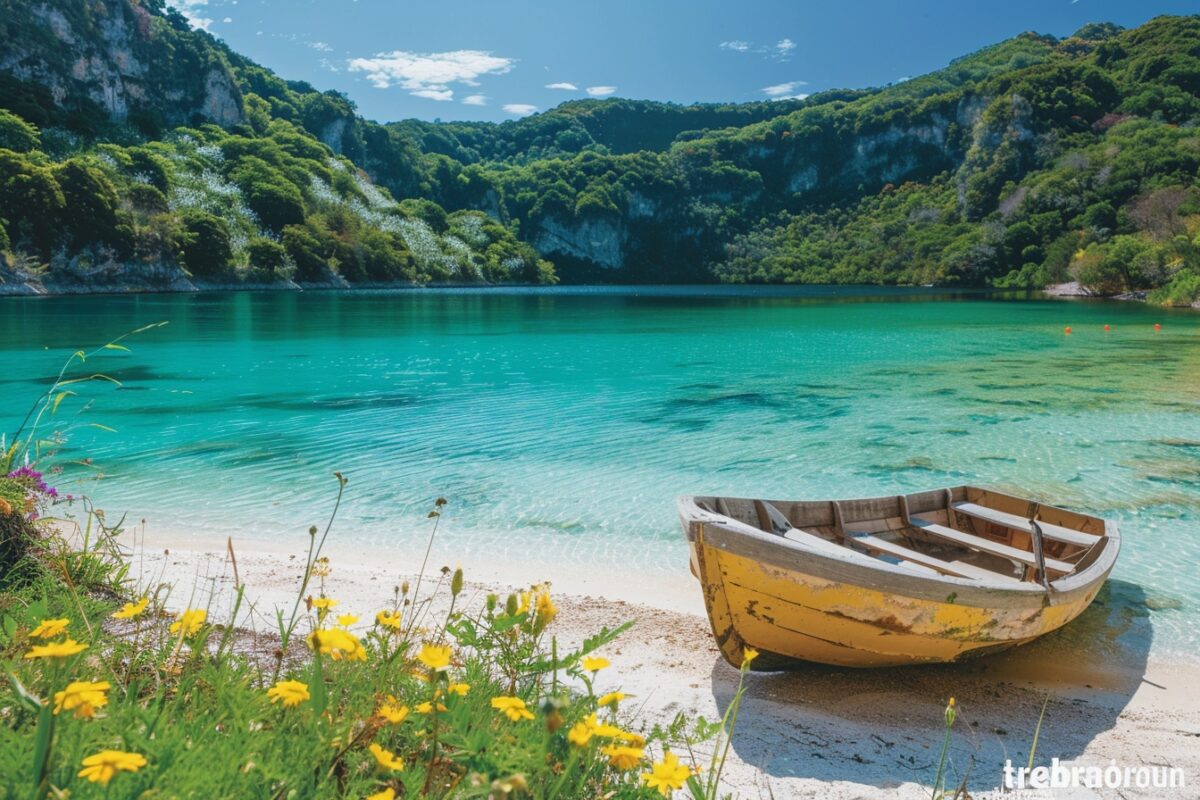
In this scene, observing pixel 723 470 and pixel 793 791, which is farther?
pixel 723 470

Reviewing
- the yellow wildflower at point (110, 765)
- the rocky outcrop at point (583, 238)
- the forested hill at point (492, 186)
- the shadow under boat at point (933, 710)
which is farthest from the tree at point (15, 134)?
the rocky outcrop at point (583, 238)

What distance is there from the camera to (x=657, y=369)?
23797 mm

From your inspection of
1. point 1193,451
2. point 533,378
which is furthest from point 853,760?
point 533,378

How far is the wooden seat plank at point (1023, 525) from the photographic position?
6.37 m

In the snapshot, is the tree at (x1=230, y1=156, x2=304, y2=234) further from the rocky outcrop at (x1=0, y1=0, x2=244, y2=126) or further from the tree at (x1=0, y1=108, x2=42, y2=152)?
the tree at (x1=0, y1=108, x2=42, y2=152)

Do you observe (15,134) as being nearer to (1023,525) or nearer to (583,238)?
(1023,525)

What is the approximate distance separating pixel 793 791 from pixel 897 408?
47.4 feet

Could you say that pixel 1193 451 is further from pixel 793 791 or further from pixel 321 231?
pixel 321 231

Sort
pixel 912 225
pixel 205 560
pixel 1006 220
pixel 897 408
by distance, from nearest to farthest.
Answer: pixel 205 560 < pixel 897 408 < pixel 1006 220 < pixel 912 225

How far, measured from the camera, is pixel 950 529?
6902 mm

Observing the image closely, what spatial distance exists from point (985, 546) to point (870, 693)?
→ 242 centimetres

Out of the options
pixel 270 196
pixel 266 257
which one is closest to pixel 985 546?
pixel 266 257

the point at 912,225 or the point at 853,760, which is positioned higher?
the point at 912,225

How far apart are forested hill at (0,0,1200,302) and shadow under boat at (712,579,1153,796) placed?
2486 inches
